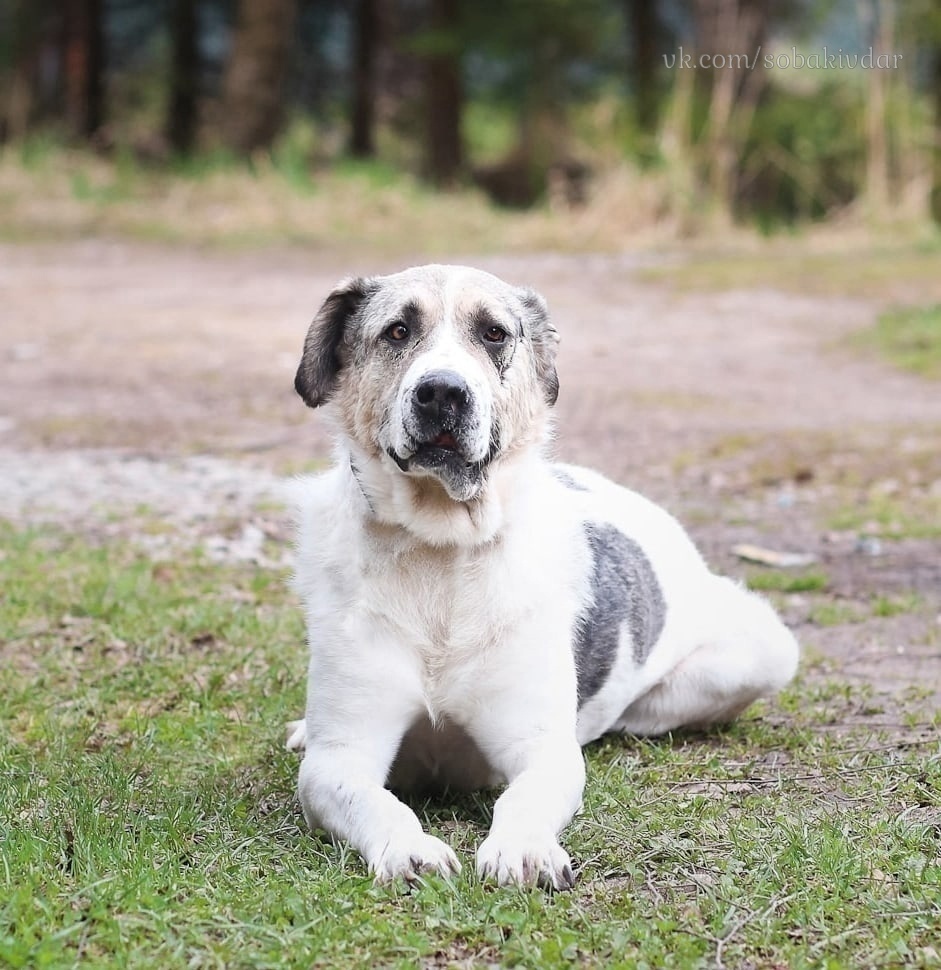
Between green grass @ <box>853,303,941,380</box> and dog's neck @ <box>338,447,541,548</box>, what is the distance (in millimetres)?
7592

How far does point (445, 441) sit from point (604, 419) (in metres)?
6.10

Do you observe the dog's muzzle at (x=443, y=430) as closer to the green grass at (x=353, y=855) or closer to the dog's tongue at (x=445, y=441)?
the dog's tongue at (x=445, y=441)

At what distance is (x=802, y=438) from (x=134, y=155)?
14.3 meters

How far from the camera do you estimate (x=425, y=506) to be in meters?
4.12

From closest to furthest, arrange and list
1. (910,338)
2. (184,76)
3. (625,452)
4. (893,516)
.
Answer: (893,516)
(625,452)
(910,338)
(184,76)

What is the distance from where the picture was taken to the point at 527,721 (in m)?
4.05

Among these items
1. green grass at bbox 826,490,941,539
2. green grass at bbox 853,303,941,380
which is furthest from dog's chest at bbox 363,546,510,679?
green grass at bbox 853,303,941,380

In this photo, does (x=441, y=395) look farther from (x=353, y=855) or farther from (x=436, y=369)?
(x=353, y=855)

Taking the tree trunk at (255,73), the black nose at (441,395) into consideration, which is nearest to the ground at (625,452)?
the black nose at (441,395)

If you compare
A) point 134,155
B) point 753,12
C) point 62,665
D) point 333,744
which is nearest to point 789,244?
point 753,12

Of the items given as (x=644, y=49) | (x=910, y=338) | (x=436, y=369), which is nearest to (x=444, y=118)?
(x=644, y=49)

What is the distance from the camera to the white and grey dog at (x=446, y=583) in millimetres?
3883

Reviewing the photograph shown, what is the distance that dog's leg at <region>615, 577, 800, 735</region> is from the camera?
16.0 ft

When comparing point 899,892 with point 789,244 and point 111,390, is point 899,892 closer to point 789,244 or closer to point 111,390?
point 111,390
